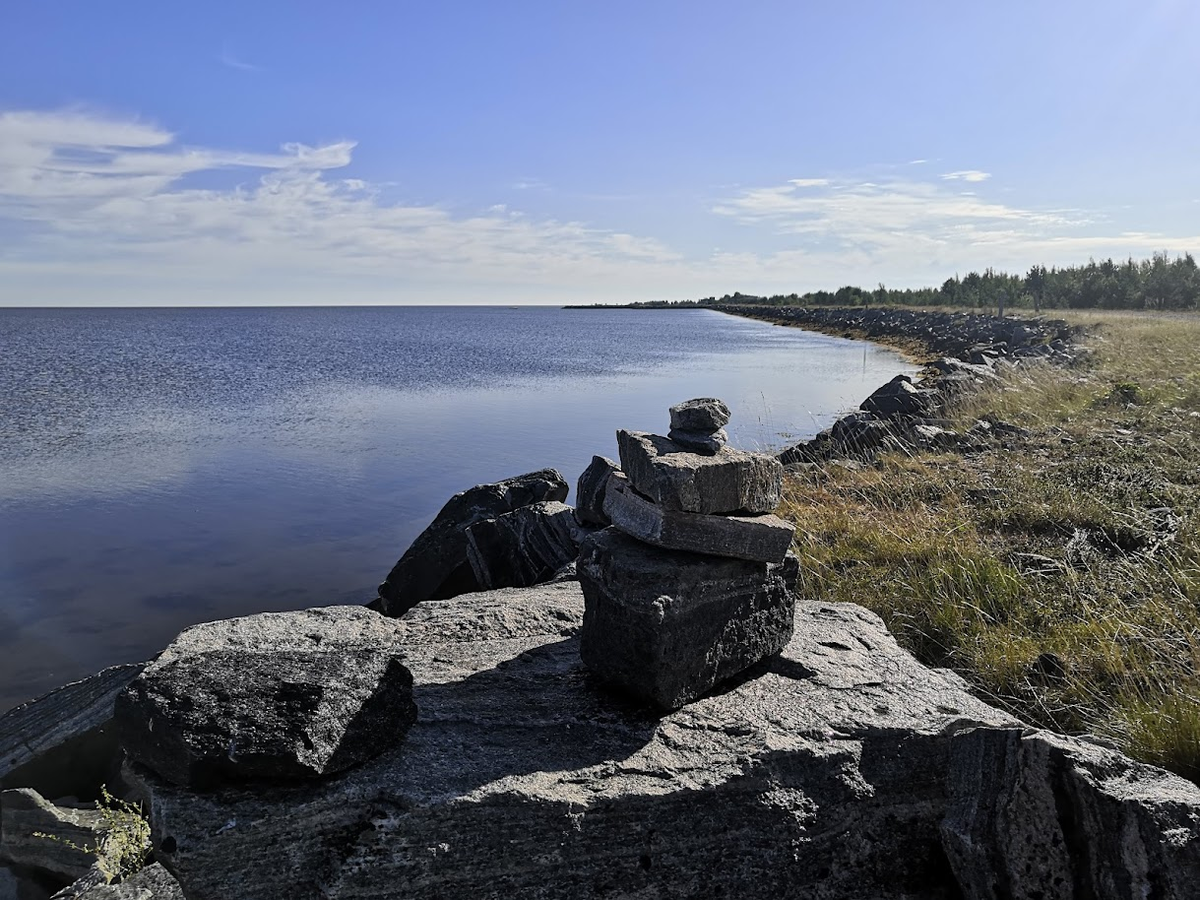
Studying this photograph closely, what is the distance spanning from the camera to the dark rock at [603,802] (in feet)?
10.4

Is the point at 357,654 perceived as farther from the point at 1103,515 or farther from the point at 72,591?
the point at 72,591

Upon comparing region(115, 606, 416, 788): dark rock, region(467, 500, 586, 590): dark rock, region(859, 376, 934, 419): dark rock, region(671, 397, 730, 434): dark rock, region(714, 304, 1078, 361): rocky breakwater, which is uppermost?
region(714, 304, 1078, 361): rocky breakwater

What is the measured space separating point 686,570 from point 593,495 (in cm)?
365

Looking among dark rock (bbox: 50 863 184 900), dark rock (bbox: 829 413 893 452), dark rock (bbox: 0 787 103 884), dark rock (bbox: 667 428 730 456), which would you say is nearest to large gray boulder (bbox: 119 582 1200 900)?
dark rock (bbox: 50 863 184 900)

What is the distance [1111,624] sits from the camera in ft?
17.8

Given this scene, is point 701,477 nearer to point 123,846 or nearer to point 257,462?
point 123,846

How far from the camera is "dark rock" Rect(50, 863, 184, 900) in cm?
354

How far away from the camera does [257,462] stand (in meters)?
18.2

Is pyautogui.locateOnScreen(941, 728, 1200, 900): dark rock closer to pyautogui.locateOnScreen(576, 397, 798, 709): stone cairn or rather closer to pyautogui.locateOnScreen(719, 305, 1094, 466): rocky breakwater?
pyautogui.locateOnScreen(576, 397, 798, 709): stone cairn

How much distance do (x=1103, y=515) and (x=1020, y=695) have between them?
384 centimetres

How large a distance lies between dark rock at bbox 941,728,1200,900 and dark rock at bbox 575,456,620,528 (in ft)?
14.3

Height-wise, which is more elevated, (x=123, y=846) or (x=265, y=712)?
(x=265, y=712)

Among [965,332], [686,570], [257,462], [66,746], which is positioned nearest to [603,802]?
[686,570]

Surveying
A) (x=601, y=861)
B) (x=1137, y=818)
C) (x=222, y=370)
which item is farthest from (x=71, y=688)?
(x=222, y=370)
